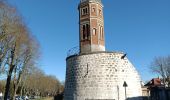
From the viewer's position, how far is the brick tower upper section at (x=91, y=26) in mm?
28969

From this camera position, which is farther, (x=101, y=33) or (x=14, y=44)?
(x=101, y=33)

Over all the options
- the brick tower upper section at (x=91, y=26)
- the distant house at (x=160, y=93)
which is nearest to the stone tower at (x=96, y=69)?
the brick tower upper section at (x=91, y=26)

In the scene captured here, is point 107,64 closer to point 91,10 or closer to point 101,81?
point 101,81

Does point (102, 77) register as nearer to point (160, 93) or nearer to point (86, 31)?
point (86, 31)

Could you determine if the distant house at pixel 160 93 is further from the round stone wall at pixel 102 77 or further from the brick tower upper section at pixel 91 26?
the brick tower upper section at pixel 91 26

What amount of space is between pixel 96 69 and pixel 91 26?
17.3 feet

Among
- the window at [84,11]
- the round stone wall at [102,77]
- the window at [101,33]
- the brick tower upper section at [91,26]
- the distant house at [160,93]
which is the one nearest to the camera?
the round stone wall at [102,77]

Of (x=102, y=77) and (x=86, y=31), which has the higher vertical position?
(x=86, y=31)

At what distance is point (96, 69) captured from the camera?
89.7ft

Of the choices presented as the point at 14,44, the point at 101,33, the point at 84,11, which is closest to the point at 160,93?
the point at 101,33

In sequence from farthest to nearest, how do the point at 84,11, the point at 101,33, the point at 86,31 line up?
the point at 84,11 → the point at 101,33 → the point at 86,31

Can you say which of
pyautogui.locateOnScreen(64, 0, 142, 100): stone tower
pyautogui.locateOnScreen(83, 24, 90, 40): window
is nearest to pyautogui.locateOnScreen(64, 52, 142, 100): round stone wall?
pyautogui.locateOnScreen(64, 0, 142, 100): stone tower

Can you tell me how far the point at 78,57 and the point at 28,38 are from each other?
595 cm

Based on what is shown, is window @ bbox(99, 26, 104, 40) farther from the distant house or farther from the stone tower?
the distant house
